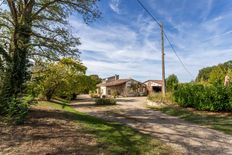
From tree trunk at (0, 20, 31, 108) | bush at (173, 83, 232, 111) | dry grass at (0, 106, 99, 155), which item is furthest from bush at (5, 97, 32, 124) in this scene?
bush at (173, 83, 232, 111)

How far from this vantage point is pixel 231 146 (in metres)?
6.90

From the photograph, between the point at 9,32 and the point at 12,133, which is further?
the point at 9,32

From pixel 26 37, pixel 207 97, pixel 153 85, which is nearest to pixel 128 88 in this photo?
→ pixel 153 85

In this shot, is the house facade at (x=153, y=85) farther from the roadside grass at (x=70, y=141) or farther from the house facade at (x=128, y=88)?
the roadside grass at (x=70, y=141)

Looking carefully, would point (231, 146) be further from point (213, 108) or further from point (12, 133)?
point (213, 108)

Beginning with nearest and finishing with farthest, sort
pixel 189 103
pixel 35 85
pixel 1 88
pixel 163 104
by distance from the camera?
pixel 1 88 < pixel 35 85 < pixel 189 103 < pixel 163 104

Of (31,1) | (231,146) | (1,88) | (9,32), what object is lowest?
(231,146)

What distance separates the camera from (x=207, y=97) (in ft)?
49.3

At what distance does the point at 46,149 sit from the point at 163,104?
15722 millimetres

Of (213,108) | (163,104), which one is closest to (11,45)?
(213,108)

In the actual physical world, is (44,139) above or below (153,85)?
below

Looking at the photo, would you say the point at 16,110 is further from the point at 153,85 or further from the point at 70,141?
the point at 153,85

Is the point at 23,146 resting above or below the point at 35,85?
below

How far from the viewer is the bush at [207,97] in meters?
14.0
